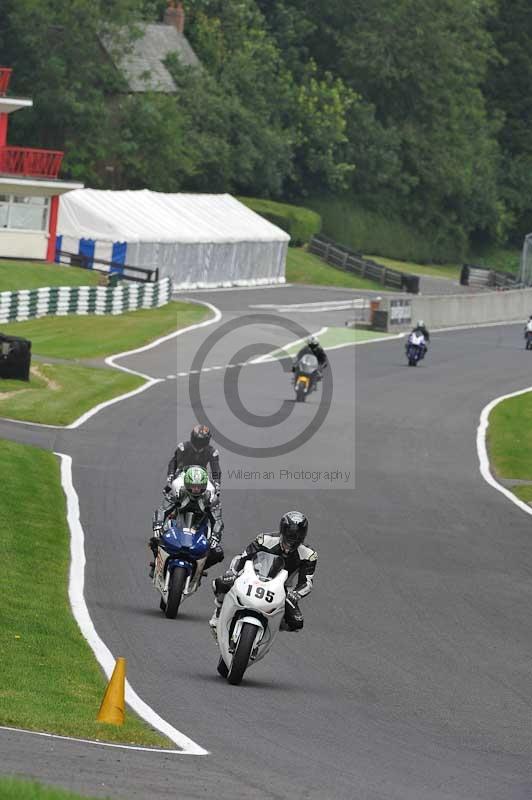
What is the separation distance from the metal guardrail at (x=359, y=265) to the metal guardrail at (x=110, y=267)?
71.6 ft

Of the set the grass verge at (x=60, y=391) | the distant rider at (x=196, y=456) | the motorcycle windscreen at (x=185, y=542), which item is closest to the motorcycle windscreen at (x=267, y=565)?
the motorcycle windscreen at (x=185, y=542)

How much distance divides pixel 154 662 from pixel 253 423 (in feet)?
63.8

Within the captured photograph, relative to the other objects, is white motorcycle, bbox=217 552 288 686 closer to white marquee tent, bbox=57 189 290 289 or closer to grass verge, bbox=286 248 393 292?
white marquee tent, bbox=57 189 290 289

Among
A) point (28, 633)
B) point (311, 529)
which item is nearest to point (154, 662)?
point (28, 633)

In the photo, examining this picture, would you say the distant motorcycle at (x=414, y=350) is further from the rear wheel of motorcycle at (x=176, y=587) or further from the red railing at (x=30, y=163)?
the rear wheel of motorcycle at (x=176, y=587)

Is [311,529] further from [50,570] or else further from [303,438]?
[303,438]

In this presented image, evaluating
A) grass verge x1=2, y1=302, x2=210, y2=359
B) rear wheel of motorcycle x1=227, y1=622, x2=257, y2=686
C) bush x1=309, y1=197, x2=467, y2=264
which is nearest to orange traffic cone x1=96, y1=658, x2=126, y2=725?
rear wheel of motorcycle x1=227, y1=622, x2=257, y2=686

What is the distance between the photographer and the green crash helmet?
1636cm

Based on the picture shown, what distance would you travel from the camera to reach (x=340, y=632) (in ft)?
54.4

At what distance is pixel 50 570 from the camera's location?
18.8 m

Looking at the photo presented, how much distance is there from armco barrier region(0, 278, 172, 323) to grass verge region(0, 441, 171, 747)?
1011 inches

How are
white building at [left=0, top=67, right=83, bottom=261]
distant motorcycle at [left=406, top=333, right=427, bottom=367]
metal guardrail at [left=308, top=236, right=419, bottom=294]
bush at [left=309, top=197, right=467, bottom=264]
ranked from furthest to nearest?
bush at [left=309, top=197, right=467, bottom=264] → metal guardrail at [left=308, top=236, right=419, bottom=294] → white building at [left=0, top=67, right=83, bottom=261] → distant motorcycle at [left=406, top=333, right=427, bottom=367]

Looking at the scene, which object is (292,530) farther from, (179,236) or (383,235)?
(383,235)

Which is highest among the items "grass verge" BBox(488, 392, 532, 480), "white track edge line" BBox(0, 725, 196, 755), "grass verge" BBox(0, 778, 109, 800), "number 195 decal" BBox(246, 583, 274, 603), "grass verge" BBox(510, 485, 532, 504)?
"grass verge" BBox(0, 778, 109, 800)
